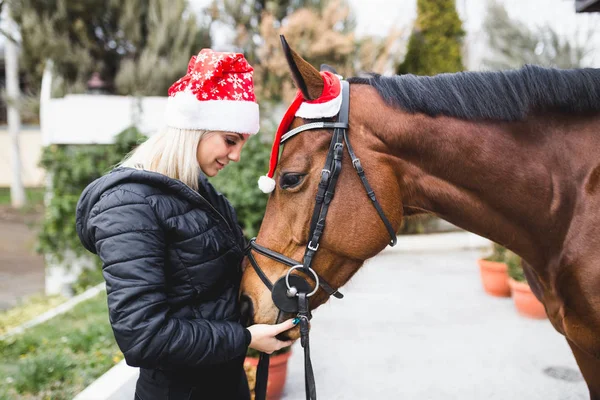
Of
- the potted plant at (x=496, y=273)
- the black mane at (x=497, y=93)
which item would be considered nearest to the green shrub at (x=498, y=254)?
the potted plant at (x=496, y=273)

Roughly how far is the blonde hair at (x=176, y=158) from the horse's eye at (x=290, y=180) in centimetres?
30

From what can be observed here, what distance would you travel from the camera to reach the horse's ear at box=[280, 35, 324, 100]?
59.9 inches

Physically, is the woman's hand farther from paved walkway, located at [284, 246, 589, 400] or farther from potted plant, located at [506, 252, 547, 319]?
potted plant, located at [506, 252, 547, 319]

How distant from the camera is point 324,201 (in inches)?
64.0

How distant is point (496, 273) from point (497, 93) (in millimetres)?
4197

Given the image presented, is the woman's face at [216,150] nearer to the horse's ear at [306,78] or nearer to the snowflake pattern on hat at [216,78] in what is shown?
the snowflake pattern on hat at [216,78]

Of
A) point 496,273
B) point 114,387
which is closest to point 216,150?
point 114,387

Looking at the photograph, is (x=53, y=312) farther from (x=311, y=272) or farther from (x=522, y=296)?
(x=522, y=296)

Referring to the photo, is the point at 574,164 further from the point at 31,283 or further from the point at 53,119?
the point at 31,283

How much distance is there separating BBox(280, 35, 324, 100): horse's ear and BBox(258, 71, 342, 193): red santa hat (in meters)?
0.02

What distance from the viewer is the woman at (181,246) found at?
1344 mm

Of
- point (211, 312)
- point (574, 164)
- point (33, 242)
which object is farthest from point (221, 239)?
point (33, 242)

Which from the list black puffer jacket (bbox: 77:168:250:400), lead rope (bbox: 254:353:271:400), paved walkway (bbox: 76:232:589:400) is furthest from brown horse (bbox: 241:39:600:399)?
paved walkway (bbox: 76:232:589:400)

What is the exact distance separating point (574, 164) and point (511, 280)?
3.49 metres
